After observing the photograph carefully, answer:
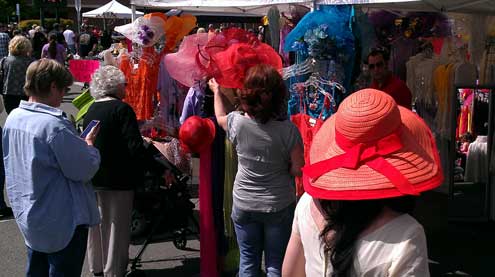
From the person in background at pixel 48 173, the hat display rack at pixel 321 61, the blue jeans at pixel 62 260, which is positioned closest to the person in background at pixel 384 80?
the hat display rack at pixel 321 61

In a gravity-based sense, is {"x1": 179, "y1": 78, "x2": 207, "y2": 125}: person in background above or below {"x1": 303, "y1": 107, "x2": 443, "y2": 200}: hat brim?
below

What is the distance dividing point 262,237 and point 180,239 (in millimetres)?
2008

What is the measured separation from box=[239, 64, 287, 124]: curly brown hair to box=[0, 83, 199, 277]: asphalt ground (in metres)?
2.01

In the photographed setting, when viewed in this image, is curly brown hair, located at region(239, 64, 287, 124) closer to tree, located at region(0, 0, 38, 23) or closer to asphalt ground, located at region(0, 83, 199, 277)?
asphalt ground, located at region(0, 83, 199, 277)

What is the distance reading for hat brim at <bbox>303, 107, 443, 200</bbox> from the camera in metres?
1.42

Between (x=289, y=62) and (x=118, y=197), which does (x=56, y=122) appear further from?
(x=289, y=62)

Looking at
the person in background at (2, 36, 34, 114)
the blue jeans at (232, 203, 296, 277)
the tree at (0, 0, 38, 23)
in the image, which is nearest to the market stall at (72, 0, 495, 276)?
the blue jeans at (232, 203, 296, 277)

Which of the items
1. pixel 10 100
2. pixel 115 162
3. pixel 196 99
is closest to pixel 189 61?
pixel 196 99

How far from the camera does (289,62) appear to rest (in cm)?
480

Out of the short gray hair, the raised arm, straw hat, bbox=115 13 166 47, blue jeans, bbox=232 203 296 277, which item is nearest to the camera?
blue jeans, bbox=232 203 296 277

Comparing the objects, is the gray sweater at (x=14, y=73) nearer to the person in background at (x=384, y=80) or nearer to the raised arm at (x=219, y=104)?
the raised arm at (x=219, y=104)

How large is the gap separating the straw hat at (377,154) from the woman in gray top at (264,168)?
1.57m

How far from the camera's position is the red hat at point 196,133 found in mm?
3785

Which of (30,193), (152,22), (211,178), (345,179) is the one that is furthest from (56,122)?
(152,22)
